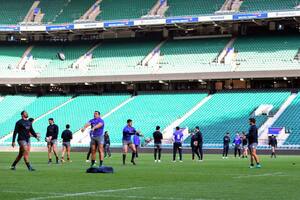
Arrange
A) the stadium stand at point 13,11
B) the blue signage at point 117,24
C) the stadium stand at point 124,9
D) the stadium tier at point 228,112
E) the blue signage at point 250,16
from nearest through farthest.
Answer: the stadium tier at point 228,112 < the blue signage at point 250,16 < the blue signage at point 117,24 < the stadium stand at point 124,9 < the stadium stand at point 13,11

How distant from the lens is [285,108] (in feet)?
192

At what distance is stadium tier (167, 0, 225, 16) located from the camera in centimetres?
6794

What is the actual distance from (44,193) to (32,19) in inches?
2407

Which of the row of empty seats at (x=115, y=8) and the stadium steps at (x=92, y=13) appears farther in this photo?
the stadium steps at (x=92, y=13)

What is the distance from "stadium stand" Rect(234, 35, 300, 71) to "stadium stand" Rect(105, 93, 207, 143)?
16.9ft

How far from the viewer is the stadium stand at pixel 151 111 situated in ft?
200

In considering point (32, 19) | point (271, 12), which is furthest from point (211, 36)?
point (32, 19)

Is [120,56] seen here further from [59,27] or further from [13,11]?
[13,11]

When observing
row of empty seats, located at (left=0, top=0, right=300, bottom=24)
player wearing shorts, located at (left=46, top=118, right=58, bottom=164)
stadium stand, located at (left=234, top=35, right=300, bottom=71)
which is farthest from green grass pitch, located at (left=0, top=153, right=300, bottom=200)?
row of empty seats, located at (left=0, top=0, right=300, bottom=24)

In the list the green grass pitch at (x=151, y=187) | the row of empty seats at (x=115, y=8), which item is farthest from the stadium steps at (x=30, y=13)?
the green grass pitch at (x=151, y=187)

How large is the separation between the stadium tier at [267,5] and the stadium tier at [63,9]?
17.1 m

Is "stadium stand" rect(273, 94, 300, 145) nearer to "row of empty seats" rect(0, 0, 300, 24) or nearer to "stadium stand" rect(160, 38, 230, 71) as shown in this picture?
"stadium stand" rect(160, 38, 230, 71)

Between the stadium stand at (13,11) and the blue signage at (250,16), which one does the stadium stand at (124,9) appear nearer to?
the stadium stand at (13,11)

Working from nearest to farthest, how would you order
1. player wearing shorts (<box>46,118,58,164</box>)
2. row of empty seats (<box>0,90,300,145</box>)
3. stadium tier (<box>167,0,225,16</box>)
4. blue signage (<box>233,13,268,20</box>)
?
player wearing shorts (<box>46,118,58,164</box>) < row of empty seats (<box>0,90,300,145</box>) < blue signage (<box>233,13,268,20</box>) < stadium tier (<box>167,0,225,16</box>)
